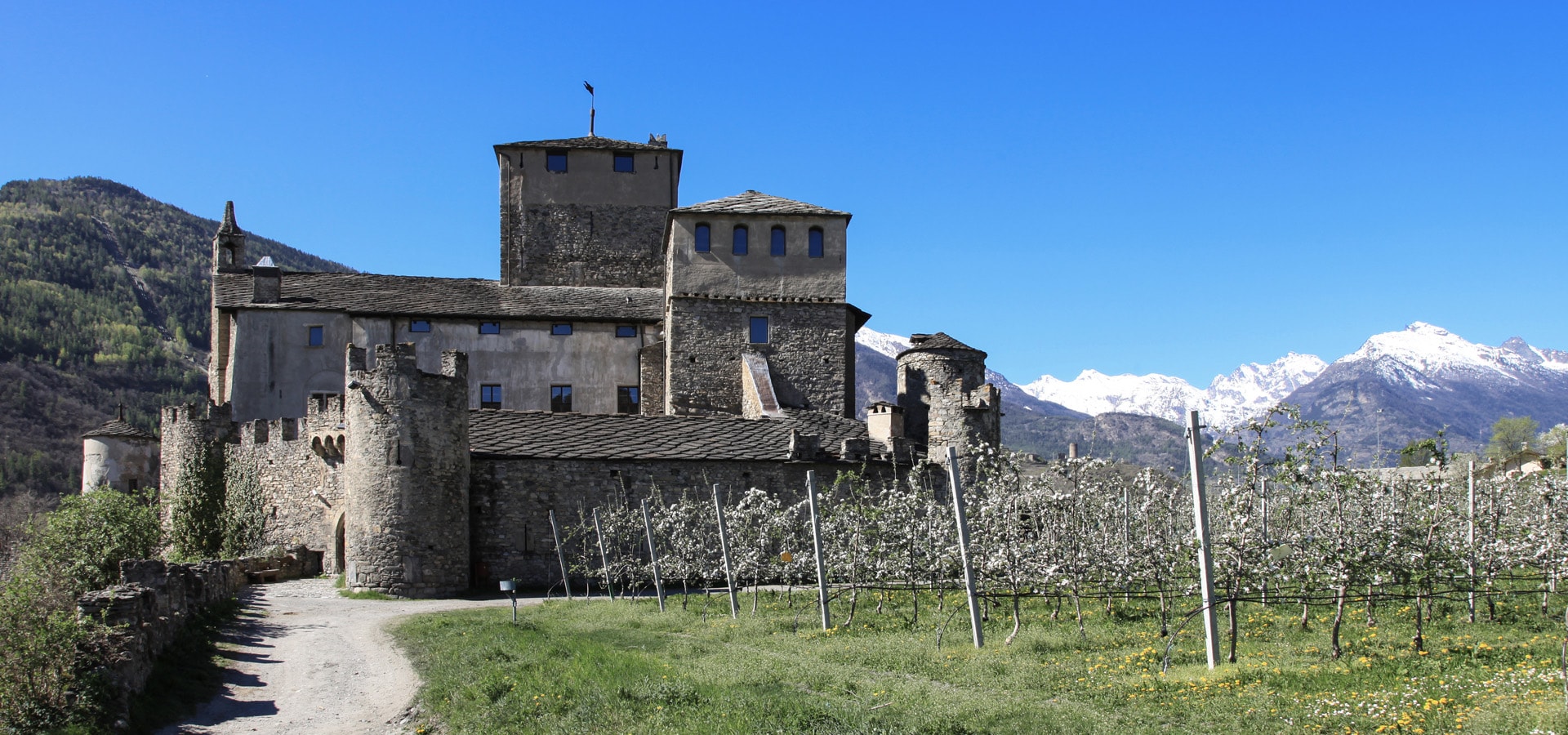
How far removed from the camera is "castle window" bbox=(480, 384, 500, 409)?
4678cm

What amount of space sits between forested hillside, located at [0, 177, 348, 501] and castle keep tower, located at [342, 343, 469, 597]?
74.3 metres

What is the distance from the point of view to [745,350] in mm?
45625

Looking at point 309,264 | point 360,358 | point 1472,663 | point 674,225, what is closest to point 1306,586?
point 1472,663

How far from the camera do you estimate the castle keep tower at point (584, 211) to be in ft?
178

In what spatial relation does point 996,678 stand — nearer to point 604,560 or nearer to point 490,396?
point 604,560

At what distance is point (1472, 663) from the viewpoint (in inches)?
599

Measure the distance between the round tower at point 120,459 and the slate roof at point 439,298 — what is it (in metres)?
8.29

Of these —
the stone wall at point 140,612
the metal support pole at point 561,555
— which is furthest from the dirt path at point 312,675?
the metal support pole at point 561,555

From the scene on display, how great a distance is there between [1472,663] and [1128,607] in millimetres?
9636

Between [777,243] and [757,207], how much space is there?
1673 mm

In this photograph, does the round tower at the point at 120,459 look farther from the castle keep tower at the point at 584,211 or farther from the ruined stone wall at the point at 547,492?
the ruined stone wall at the point at 547,492

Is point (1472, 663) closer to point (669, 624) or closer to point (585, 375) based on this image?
point (669, 624)

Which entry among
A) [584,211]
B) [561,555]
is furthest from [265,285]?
[561,555]

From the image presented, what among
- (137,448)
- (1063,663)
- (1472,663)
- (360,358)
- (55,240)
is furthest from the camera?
(55,240)
